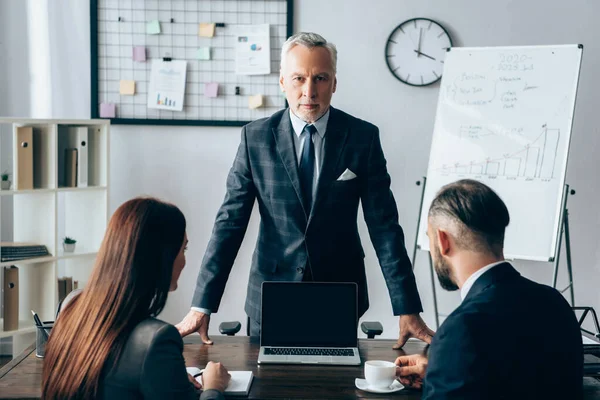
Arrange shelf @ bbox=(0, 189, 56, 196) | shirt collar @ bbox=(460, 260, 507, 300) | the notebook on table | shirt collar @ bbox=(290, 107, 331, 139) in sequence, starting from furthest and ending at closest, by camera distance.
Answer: shelf @ bbox=(0, 189, 56, 196) → shirt collar @ bbox=(290, 107, 331, 139) → the notebook on table → shirt collar @ bbox=(460, 260, 507, 300)

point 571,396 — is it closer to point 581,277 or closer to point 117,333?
point 117,333

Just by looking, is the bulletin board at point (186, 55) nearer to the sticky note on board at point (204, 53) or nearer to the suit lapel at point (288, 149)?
the sticky note on board at point (204, 53)

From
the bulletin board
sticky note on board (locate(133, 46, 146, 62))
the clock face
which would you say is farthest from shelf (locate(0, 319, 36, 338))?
the clock face

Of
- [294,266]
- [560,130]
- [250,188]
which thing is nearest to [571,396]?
[294,266]

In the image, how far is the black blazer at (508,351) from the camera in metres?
1.23

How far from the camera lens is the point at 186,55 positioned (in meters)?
3.74

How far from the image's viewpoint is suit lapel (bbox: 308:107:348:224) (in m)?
2.13

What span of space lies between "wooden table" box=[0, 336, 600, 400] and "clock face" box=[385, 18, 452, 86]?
2.03 meters

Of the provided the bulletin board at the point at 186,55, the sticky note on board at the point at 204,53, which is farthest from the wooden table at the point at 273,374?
the sticky note on board at the point at 204,53

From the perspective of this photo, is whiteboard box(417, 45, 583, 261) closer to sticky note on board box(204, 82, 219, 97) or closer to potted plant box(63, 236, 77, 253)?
sticky note on board box(204, 82, 219, 97)

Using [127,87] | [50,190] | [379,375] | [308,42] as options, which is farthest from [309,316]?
[127,87]

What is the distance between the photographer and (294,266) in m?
2.14

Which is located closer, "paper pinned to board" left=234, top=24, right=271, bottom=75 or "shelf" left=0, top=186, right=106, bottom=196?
"shelf" left=0, top=186, right=106, bottom=196

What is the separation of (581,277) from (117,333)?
3.14 meters
